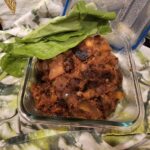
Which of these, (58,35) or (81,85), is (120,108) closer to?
(81,85)

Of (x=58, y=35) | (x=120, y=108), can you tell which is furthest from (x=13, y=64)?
(x=120, y=108)

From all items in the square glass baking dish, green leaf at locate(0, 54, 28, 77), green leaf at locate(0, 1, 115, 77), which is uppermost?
green leaf at locate(0, 1, 115, 77)

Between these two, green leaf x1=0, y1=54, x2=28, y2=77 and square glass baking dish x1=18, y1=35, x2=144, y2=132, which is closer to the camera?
Result: square glass baking dish x1=18, y1=35, x2=144, y2=132

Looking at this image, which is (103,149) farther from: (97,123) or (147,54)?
(147,54)

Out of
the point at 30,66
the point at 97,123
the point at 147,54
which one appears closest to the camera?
the point at 97,123

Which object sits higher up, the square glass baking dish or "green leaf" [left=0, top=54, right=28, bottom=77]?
the square glass baking dish

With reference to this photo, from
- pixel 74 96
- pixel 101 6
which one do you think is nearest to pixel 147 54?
pixel 101 6
